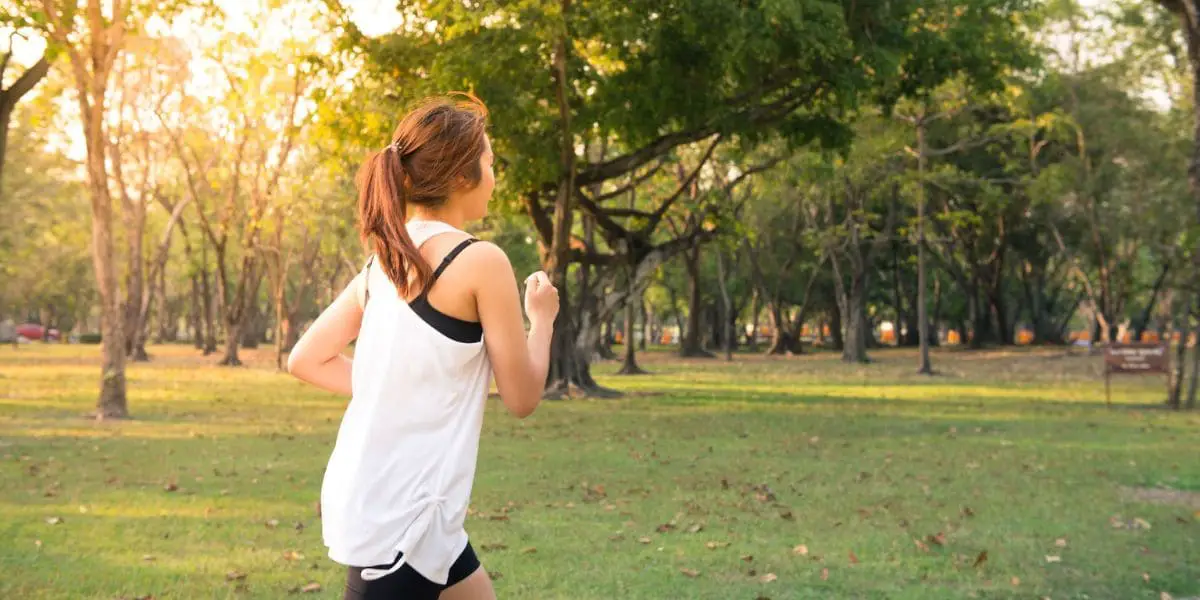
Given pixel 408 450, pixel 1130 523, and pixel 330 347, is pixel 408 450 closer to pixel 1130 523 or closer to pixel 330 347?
pixel 330 347

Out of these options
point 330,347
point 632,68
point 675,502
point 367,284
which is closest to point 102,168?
point 632,68

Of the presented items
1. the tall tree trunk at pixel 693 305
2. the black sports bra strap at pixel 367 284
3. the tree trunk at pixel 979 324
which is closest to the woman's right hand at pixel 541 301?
the black sports bra strap at pixel 367 284

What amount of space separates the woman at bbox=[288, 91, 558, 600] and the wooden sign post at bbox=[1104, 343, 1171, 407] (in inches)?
901

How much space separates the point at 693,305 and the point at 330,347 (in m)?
51.9

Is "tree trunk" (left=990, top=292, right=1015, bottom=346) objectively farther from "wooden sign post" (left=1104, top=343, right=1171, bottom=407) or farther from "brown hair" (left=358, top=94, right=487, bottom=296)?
"brown hair" (left=358, top=94, right=487, bottom=296)

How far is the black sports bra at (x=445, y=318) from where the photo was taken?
282 centimetres

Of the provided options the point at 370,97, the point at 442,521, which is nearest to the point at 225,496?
the point at 442,521

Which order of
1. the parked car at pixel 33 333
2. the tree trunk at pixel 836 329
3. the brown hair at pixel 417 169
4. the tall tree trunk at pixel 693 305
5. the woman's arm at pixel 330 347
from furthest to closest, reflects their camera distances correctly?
the parked car at pixel 33 333 → the tree trunk at pixel 836 329 → the tall tree trunk at pixel 693 305 → the woman's arm at pixel 330 347 → the brown hair at pixel 417 169

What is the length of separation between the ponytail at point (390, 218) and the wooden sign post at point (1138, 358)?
2294cm

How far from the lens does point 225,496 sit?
11.7 m

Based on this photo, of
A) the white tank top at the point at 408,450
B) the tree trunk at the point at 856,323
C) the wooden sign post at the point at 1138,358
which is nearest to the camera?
the white tank top at the point at 408,450

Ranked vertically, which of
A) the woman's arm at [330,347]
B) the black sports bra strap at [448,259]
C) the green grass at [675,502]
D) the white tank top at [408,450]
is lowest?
the green grass at [675,502]

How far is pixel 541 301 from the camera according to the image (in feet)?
9.70

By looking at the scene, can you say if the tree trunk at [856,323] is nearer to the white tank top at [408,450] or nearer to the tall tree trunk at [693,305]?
the tall tree trunk at [693,305]
